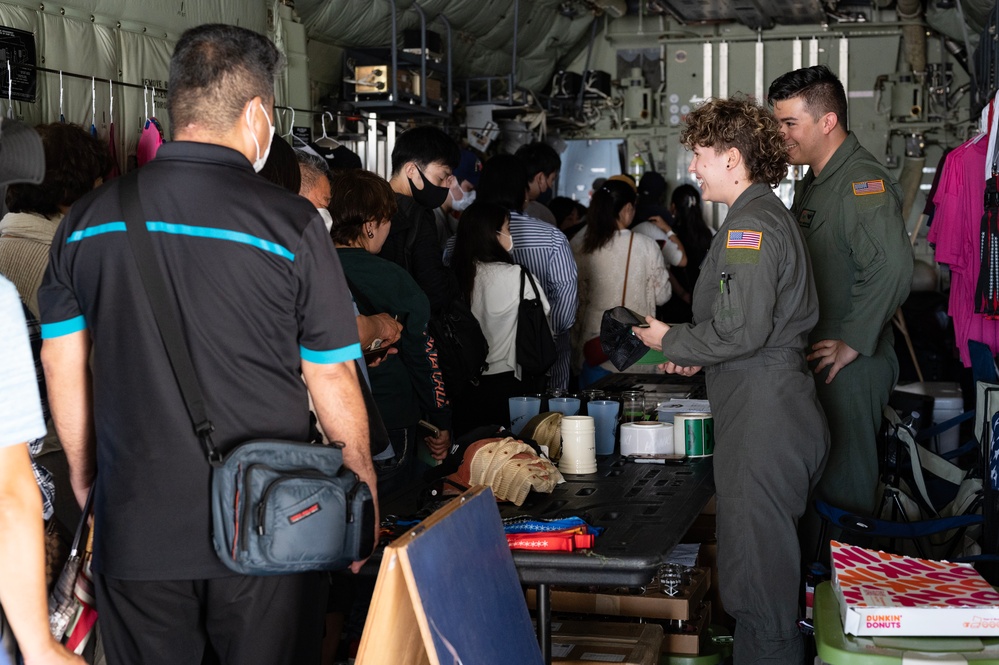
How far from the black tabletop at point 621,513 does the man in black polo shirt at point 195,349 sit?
0.50m

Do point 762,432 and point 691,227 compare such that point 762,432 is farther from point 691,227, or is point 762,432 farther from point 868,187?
point 691,227

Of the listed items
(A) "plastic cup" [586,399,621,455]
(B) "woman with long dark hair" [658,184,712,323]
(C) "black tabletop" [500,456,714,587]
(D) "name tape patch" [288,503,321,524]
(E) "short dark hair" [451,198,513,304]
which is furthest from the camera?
(B) "woman with long dark hair" [658,184,712,323]

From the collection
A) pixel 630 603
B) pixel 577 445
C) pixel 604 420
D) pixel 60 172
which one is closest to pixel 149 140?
pixel 60 172

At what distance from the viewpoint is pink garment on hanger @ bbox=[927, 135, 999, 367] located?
4.79 m

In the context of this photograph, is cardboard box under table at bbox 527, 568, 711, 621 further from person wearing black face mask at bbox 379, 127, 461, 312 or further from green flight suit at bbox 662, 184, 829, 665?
person wearing black face mask at bbox 379, 127, 461, 312

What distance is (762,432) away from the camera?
109 inches

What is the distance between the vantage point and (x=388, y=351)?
321cm

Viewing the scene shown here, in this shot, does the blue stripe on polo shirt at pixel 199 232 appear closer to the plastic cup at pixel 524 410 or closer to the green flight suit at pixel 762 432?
the green flight suit at pixel 762 432

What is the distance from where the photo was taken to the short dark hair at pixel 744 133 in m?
2.80

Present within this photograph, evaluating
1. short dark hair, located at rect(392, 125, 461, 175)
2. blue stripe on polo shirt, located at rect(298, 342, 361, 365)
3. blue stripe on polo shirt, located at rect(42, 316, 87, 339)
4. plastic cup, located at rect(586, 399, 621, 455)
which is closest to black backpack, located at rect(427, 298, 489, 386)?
short dark hair, located at rect(392, 125, 461, 175)

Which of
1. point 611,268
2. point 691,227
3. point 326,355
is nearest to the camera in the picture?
point 326,355

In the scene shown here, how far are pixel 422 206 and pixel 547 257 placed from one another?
40.8 inches

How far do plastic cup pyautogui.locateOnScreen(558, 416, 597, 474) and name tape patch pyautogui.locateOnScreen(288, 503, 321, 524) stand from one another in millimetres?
Answer: 1061

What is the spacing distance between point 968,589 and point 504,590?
1.02 metres
